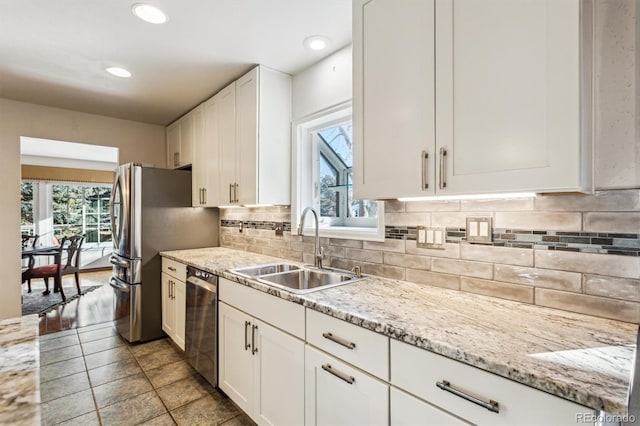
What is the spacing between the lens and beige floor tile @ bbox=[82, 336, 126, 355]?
285cm

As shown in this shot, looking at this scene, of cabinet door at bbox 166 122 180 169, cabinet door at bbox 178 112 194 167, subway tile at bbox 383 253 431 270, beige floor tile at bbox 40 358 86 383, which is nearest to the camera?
subway tile at bbox 383 253 431 270

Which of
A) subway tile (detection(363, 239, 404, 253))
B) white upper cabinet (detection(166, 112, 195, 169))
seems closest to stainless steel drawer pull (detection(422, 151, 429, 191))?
subway tile (detection(363, 239, 404, 253))

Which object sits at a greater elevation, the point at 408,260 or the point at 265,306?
the point at 408,260

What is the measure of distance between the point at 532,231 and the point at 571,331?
42 centimetres

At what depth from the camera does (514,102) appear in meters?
1.06

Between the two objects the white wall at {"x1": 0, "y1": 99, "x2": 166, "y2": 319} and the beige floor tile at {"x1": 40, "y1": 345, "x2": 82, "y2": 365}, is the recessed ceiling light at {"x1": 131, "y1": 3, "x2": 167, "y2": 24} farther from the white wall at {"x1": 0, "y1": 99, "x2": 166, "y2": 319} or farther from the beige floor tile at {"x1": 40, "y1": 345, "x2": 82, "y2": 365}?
the beige floor tile at {"x1": 40, "y1": 345, "x2": 82, "y2": 365}

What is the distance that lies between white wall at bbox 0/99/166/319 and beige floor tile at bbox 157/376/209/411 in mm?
2074

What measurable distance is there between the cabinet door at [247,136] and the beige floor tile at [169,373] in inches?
Answer: 54.7

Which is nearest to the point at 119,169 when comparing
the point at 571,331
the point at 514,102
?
the point at 514,102

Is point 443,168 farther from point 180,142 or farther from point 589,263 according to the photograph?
point 180,142

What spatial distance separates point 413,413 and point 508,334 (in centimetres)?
39

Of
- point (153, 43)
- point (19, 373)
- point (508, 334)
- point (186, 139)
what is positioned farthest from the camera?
point (186, 139)

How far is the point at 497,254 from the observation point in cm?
139

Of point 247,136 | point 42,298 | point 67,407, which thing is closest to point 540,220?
point 247,136
